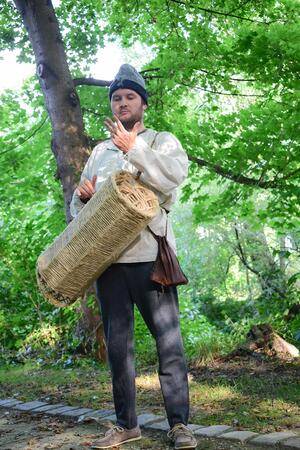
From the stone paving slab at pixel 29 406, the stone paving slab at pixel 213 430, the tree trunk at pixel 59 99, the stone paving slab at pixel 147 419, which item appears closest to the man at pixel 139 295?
the stone paving slab at pixel 213 430

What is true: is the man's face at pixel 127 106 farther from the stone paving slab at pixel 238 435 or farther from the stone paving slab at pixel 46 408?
the stone paving slab at pixel 46 408

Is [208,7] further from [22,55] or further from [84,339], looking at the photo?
[84,339]

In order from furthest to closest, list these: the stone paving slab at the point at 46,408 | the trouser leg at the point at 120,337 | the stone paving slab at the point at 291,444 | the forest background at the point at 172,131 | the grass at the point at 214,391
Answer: the forest background at the point at 172,131
the stone paving slab at the point at 46,408
the grass at the point at 214,391
the trouser leg at the point at 120,337
the stone paving slab at the point at 291,444

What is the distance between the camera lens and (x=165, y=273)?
9.60 feet

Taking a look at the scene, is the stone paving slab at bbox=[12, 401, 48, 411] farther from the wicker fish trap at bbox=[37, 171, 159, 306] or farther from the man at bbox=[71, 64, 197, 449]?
the wicker fish trap at bbox=[37, 171, 159, 306]

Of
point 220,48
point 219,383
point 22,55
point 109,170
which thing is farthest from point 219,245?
point 109,170

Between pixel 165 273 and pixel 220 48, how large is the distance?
4.64 meters

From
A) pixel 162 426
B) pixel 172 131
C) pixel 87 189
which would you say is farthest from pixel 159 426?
pixel 172 131

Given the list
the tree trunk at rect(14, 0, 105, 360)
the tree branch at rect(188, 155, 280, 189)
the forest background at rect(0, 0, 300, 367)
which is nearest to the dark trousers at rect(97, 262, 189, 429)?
the forest background at rect(0, 0, 300, 367)

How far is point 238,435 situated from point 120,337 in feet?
2.51

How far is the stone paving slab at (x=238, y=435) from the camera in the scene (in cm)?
295

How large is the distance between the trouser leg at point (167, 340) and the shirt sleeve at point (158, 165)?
0.43 m

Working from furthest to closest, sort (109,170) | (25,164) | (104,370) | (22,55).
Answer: (22,55) < (25,164) < (104,370) < (109,170)

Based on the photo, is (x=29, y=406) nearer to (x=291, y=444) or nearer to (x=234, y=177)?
(x=291, y=444)
